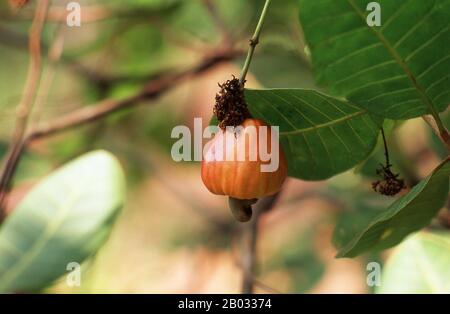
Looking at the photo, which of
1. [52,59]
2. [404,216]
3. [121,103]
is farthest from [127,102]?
[404,216]

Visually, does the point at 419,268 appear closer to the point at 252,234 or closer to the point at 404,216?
the point at 404,216

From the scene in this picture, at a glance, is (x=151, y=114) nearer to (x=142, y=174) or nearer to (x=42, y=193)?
(x=142, y=174)

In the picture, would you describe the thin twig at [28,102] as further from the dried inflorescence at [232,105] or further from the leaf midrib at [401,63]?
the leaf midrib at [401,63]

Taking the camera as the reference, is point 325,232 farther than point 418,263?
Yes

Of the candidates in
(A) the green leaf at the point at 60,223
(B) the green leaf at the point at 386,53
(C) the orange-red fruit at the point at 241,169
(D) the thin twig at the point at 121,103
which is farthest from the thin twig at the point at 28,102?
(B) the green leaf at the point at 386,53

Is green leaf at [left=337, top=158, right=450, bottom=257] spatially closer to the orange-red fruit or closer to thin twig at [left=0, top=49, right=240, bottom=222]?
the orange-red fruit
